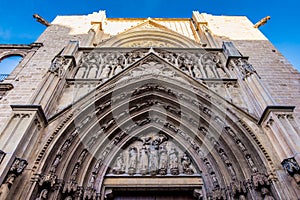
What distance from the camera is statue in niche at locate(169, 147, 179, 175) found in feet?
19.1

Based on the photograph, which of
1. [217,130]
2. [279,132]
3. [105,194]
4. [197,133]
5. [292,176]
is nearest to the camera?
[292,176]

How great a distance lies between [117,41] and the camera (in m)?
11.1

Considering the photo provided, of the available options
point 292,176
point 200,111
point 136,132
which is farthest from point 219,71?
point 292,176

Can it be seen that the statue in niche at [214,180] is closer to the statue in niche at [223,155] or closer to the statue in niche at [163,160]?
the statue in niche at [223,155]

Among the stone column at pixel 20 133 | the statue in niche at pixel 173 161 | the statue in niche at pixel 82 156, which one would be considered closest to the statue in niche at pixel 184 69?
the statue in niche at pixel 173 161

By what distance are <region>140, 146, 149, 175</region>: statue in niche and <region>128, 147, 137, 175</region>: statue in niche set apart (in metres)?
0.17

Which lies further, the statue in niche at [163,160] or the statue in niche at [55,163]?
the statue in niche at [163,160]

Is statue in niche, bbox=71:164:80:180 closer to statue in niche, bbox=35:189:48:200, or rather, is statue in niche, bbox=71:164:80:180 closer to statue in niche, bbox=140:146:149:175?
statue in niche, bbox=35:189:48:200

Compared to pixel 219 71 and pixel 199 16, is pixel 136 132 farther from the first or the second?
pixel 199 16

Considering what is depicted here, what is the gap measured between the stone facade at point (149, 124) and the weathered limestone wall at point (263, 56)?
6cm

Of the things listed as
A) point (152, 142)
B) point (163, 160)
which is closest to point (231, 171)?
point (163, 160)

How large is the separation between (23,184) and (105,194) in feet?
6.21

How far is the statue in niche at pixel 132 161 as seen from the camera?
5.80m

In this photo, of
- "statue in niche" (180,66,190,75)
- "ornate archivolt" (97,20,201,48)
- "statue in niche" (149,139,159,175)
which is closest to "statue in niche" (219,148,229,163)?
"statue in niche" (149,139,159,175)
